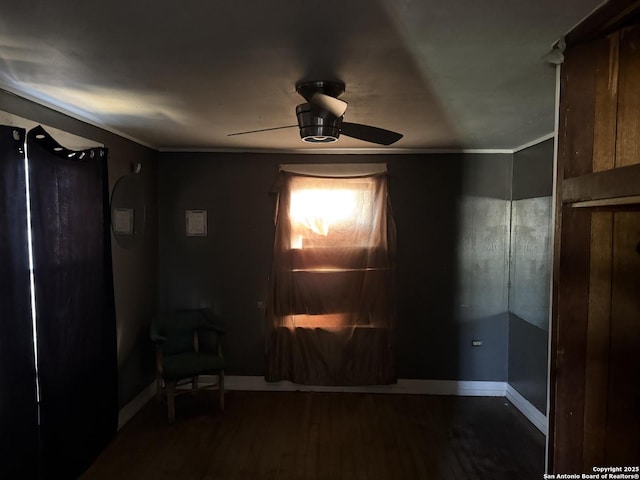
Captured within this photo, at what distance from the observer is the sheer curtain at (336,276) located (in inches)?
156

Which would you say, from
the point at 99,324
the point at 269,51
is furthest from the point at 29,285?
the point at 269,51

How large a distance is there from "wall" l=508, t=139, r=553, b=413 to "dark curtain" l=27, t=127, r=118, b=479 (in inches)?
124

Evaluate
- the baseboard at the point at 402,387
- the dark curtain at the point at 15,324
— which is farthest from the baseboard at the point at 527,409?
the dark curtain at the point at 15,324

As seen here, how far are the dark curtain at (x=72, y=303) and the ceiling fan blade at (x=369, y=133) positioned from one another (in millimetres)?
1622

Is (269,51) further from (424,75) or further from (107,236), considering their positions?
(107,236)

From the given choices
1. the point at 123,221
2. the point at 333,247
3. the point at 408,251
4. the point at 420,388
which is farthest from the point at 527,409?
the point at 123,221

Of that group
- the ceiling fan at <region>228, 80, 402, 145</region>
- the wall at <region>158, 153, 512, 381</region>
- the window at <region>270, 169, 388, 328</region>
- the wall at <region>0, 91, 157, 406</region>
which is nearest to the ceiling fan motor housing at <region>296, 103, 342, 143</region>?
the ceiling fan at <region>228, 80, 402, 145</region>

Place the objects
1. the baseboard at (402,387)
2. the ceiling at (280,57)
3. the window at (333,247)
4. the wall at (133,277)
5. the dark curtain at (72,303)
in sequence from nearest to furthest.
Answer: the ceiling at (280,57) → the dark curtain at (72,303) → the wall at (133,277) → the window at (333,247) → the baseboard at (402,387)

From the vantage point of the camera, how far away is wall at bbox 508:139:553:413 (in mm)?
3328

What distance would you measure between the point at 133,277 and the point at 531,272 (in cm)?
324

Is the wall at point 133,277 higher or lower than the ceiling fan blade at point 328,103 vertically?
lower

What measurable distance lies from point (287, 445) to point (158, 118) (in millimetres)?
2417

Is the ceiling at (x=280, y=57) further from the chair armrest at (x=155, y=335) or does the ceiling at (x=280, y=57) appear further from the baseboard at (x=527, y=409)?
the baseboard at (x=527, y=409)

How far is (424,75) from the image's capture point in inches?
75.2
